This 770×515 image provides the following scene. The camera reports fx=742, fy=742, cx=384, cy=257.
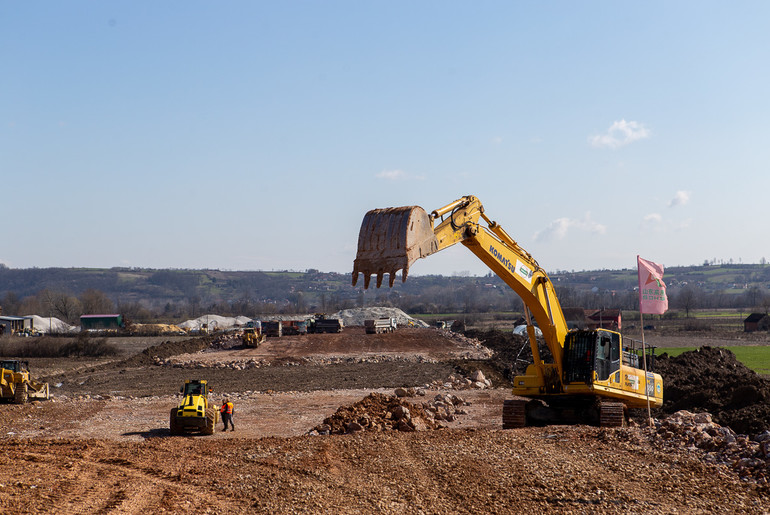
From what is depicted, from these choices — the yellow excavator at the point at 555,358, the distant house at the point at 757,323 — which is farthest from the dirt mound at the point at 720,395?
the distant house at the point at 757,323

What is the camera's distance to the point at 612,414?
18219 millimetres

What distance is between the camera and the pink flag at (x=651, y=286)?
60.5 ft

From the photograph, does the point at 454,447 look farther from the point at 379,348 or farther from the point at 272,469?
the point at 379,348

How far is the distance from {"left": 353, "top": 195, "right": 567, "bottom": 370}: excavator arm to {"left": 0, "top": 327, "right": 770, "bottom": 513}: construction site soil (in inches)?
58.7

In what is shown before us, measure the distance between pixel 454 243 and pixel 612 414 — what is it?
6.23 m

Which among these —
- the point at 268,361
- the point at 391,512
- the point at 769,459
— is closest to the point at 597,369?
the point at 769,459

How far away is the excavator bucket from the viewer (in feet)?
45.2

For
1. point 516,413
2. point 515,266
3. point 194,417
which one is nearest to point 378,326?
point 194,417

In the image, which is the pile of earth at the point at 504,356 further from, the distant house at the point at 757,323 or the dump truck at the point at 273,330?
the distant house at the point at 757,323

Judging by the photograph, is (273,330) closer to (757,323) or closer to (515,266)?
(757,323)

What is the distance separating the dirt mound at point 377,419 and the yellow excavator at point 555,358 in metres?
2.73

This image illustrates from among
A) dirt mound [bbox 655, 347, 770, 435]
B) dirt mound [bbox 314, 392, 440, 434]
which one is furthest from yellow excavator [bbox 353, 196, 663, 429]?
dirt mound [bbox 314, 392, 440, 434]

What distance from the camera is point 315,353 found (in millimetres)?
60812

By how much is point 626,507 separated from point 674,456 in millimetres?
3929
